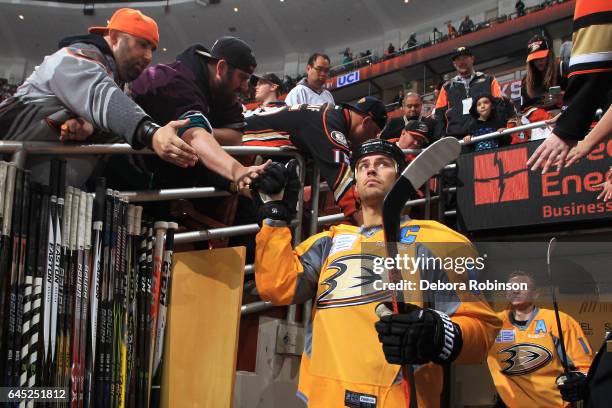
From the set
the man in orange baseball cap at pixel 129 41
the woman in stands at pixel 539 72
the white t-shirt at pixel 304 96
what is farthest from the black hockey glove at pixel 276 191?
the woman in stands at pixel 539 72

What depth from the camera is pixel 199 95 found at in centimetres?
274

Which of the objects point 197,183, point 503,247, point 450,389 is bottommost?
point 450,389

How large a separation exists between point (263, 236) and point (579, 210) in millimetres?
2967

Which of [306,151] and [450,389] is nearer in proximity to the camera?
[306,151]

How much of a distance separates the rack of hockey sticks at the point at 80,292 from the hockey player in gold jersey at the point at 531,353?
124 centimetres

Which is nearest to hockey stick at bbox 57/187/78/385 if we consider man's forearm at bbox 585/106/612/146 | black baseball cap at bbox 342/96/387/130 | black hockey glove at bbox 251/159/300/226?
black hockey glove at bbox 251/159/300/226

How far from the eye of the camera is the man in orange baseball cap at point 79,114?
204 centimetres

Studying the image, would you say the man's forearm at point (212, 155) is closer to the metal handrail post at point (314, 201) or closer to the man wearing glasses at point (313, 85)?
the metal handrail post at point (314, 201)

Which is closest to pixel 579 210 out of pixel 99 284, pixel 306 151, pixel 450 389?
pixel 450 389

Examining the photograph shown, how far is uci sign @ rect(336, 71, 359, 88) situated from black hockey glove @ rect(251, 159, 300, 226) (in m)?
18.9

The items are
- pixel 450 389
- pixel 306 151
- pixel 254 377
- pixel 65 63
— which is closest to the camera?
pixel 65 63

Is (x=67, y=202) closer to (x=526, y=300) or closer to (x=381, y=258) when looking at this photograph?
(x=381, y=258)

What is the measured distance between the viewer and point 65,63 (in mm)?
2102

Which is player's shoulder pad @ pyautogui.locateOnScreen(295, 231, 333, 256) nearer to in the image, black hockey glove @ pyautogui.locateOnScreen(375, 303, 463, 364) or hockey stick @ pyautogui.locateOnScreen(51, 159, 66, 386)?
black hockey glove @ pyautogui.locateOnScreen(375, 303, 463, 364)
